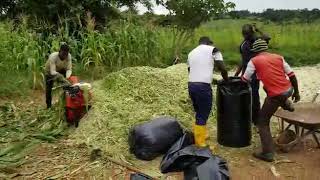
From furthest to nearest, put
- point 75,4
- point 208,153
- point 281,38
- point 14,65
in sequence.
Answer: point 281,38, point 75,4, point 14,65, point 208,153

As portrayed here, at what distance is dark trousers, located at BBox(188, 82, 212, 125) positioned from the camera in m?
5.73

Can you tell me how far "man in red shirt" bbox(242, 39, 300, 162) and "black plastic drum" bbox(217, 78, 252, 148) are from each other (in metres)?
0.36

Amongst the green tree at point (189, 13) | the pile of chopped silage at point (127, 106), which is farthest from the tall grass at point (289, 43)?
the pile of chopped silage at point (127, 106)

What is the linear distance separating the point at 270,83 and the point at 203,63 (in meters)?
0.82

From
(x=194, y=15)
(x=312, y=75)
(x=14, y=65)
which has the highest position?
(x=194, y=15)

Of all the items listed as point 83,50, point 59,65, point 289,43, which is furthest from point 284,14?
point 59,65

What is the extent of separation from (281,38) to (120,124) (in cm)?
1142

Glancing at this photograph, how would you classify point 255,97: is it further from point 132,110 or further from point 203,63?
point 132,110

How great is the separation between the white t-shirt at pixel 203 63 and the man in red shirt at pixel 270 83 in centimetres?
42

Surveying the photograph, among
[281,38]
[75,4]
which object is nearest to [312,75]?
[281,38]

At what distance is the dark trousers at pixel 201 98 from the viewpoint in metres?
5.73

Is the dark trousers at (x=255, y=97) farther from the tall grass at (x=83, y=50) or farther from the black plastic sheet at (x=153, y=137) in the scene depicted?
the tall grass at (x=83, y=50)

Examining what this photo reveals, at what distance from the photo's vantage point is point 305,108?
5.94 metres

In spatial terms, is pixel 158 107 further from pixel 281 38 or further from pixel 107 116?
pixel 281 38
